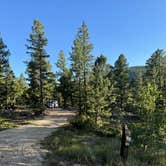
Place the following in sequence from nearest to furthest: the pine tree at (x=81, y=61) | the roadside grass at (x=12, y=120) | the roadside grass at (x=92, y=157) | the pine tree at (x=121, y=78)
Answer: the roadside grass at (x=92, y=157)
the roadside grass at (x=12, y=120)
the pine tree at (x=81, y=61)
the pine tree at (x=121, y=78)

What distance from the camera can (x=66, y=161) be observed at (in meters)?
9.76

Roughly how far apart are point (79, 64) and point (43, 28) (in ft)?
24.5


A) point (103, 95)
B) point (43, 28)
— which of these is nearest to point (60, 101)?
point (43, 28)

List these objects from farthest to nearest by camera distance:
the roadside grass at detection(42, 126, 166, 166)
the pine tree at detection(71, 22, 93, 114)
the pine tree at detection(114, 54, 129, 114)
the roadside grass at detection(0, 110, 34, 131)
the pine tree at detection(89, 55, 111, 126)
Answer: the pine tree at detection(114, 54, 129, 114), the pine tree at detection(71, 22, 93, 114), the pine tree at detection(89, 55, 111, 126), the roadside grass at detection(0, 110, 34, 131), the roadside grass at detection(42, 126, 166, 166)

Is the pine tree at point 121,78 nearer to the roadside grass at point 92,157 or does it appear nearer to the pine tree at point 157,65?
Result: the pine tree at point 157,65

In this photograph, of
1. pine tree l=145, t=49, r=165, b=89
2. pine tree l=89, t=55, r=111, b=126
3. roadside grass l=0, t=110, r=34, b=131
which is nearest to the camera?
roadside grass l=0, t=110, r=34, b=131

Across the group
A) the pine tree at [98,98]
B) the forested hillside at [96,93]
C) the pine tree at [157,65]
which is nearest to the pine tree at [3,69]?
the forested hillside at [96,93]

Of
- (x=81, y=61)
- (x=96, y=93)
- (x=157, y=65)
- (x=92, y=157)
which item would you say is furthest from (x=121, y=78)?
(x=92, y=157)

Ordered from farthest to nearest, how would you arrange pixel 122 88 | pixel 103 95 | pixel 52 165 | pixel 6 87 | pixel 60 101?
pixel 60 101 → pixel 122 88 → pixel 6 87 → pixel 103 95 → pixel 52 165

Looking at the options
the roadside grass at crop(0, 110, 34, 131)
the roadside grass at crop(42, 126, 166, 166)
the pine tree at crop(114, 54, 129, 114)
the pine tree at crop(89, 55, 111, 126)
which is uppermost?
the pine tree at crop(114, 54, 129, 114)

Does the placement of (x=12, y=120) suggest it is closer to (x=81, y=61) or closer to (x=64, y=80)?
(x=81, y=61)

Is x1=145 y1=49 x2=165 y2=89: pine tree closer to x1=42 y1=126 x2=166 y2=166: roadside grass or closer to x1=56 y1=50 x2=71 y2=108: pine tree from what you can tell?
x1=56 y1=50 x2=71 y2=108: pine tree

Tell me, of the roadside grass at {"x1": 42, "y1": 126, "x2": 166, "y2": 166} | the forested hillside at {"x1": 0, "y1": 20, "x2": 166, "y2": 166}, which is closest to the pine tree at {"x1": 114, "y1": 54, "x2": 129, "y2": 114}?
the forested hillside at {"x1": 0, "y1": 20, "x2": 166, "y2": 166}

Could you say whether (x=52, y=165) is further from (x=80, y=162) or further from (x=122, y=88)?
(x=122, y=88)
